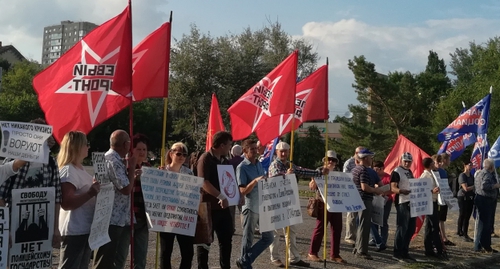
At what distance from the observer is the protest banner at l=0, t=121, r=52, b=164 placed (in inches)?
201

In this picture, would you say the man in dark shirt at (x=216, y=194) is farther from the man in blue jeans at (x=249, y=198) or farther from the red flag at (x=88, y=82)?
the red flag at (x=88, y=82)

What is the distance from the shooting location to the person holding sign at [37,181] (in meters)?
5.32

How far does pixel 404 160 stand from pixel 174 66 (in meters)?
30.5

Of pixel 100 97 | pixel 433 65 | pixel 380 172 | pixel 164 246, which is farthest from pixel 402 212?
pixel 433 65

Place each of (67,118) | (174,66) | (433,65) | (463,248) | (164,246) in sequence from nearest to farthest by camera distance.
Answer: (67,118) < (164,246) < (463,248) < (174,66) < (433,65)

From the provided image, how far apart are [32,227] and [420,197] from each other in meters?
7.43

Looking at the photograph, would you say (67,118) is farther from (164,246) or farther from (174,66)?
Answer: (174,66)

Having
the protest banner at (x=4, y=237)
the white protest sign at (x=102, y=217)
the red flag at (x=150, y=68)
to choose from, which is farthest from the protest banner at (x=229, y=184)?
the protest banner at (x=4, y=237)

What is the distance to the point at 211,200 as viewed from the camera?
304 inches

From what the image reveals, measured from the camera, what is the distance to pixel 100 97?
6625 millimetres

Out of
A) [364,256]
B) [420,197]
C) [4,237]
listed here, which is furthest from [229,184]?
[420,197]

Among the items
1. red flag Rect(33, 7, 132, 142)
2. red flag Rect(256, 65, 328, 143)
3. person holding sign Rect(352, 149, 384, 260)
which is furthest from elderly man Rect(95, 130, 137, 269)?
person holding sign Rect(352, 149, 384, 260)

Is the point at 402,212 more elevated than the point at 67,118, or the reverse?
the point at 67,118

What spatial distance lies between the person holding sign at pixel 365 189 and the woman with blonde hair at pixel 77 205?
18.8 ft
